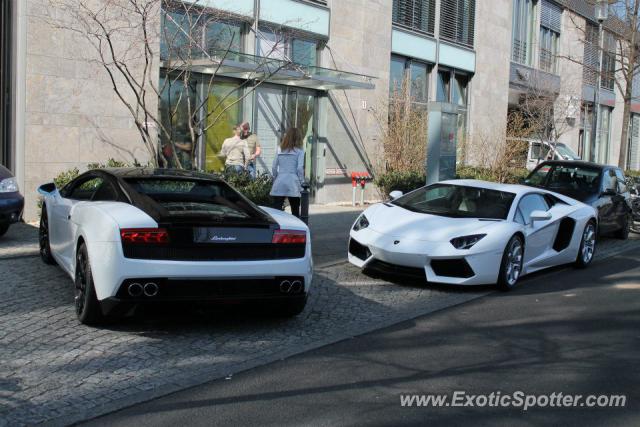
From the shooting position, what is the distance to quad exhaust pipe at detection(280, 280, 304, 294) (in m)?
6.58

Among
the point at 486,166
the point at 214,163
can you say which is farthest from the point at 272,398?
the point at 486,166

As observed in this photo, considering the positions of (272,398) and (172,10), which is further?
(172,10)

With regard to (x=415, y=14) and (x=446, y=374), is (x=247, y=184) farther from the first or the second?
(x=415, y=14)

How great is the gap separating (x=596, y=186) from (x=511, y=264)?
5799 mm

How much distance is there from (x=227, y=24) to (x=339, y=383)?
1217cm

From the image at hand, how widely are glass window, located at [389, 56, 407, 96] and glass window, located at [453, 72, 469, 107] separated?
380cm

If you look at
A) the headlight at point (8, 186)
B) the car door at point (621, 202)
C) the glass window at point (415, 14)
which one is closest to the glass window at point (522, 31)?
the glass window at point (415, 14)

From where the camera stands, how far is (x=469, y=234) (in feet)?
29.5

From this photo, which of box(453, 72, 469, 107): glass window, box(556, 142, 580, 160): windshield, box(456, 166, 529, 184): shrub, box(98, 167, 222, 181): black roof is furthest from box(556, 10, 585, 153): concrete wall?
box(98, 167, 222, 181): black roof

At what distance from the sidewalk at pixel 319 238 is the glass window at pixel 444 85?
9.34 metres

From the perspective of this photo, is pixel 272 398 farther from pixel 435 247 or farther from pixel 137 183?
pixel 435 247

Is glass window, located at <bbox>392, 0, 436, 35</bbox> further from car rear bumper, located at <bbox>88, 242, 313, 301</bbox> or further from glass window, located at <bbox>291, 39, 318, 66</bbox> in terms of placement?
car rear bumper, located at <bbox>88, 242, 313, 301</bbox>

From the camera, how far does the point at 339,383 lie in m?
5.46

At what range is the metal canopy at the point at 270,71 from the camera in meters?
14.6
